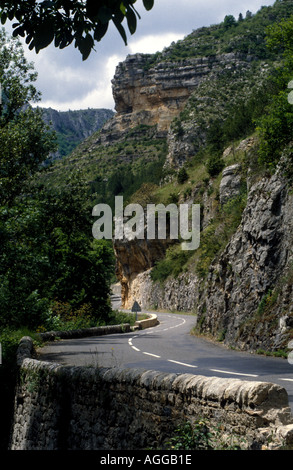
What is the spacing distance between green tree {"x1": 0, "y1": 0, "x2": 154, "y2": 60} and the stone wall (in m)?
3.54

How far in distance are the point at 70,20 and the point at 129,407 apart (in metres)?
4.80

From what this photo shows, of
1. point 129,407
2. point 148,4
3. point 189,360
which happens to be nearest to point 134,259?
point 189,360

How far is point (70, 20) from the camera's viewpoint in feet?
15.7

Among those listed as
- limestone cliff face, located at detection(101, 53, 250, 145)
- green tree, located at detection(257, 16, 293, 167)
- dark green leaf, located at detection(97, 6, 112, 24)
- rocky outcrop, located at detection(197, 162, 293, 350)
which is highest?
limestone cliff face, located at detection(101, 53, 250, 145)

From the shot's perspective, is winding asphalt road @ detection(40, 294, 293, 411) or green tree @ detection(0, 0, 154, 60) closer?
green tree @ detection(0, 0, 154, 60)

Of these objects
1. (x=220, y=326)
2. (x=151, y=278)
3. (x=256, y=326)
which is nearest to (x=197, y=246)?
(x=151, y=278)

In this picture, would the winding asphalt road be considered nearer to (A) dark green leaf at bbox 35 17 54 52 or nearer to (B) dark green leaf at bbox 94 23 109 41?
(A) dark green leaf at bbox 35 17 54 52

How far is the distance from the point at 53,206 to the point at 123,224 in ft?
179

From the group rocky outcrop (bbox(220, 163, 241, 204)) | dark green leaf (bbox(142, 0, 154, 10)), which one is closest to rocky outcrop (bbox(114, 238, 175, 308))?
rocky outcrop (bbox(220, 163, 241, 204))

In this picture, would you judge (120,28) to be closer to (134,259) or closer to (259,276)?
(259,276)

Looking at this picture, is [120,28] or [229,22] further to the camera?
[229,22]

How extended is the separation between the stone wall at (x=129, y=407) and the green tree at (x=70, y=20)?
3.54 m

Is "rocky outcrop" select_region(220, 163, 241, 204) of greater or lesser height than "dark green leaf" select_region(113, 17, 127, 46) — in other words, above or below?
above

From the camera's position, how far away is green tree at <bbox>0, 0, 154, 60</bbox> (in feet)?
13.8
